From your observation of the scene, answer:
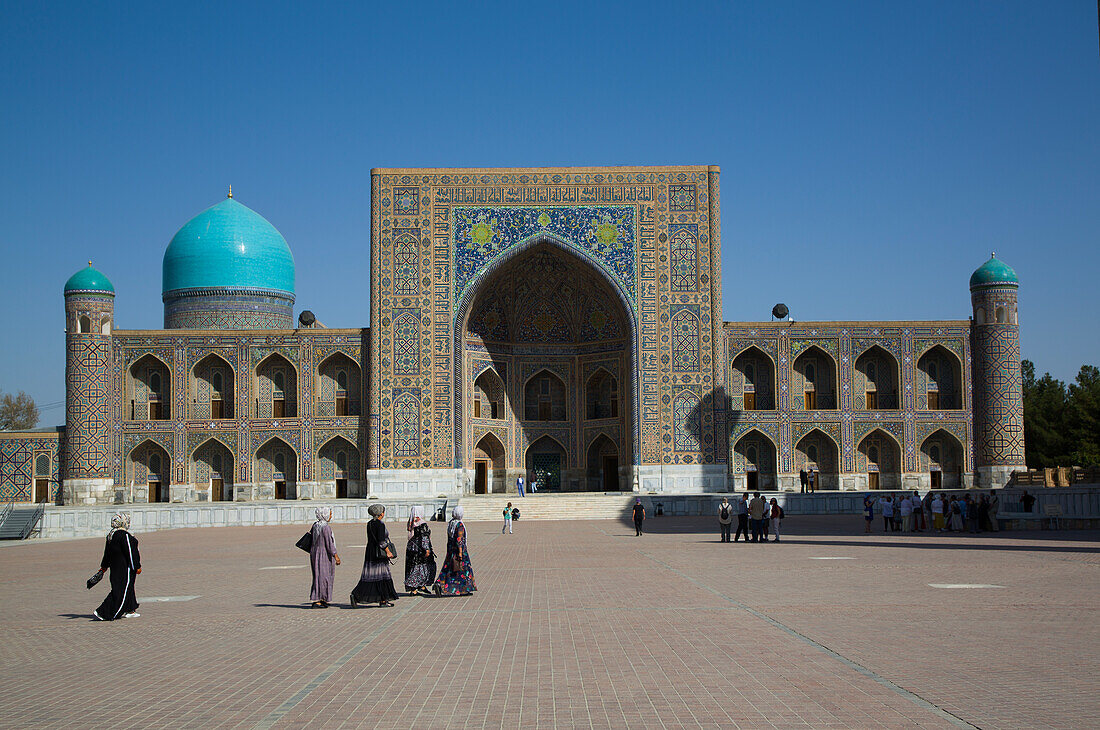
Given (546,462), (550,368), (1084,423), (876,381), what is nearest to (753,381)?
(876,381)

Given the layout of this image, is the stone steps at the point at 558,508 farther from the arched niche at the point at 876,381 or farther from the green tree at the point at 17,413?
the green tree at the point at 17,413

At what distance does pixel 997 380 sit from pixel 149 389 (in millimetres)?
29969

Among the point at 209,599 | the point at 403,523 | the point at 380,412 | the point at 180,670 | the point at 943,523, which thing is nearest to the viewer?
the point at 180,670

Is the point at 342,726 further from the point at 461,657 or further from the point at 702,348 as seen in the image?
the point at 702,348

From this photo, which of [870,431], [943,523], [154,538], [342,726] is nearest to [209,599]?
[342,726]

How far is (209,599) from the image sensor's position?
11.3 meters

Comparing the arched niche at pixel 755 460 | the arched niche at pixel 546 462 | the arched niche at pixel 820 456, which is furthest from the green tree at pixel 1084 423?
the arched niche at pixel 546 462

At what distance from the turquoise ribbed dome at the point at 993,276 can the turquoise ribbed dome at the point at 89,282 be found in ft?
101

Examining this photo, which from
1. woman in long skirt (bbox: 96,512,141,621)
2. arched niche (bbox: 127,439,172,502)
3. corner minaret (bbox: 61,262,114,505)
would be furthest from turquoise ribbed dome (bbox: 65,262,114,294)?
woman in long skirt (bbox: 96,512,141,621)

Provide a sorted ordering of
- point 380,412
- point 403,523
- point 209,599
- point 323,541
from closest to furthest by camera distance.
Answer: point 323,541, point 209,599, point 403,523, point 380,412

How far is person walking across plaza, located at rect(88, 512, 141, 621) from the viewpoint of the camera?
384 inches

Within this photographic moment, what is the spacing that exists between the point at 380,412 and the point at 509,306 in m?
6.90

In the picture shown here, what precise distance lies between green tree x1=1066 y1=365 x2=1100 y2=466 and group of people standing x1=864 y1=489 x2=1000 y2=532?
17.4m

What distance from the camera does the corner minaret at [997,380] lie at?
121 feet
